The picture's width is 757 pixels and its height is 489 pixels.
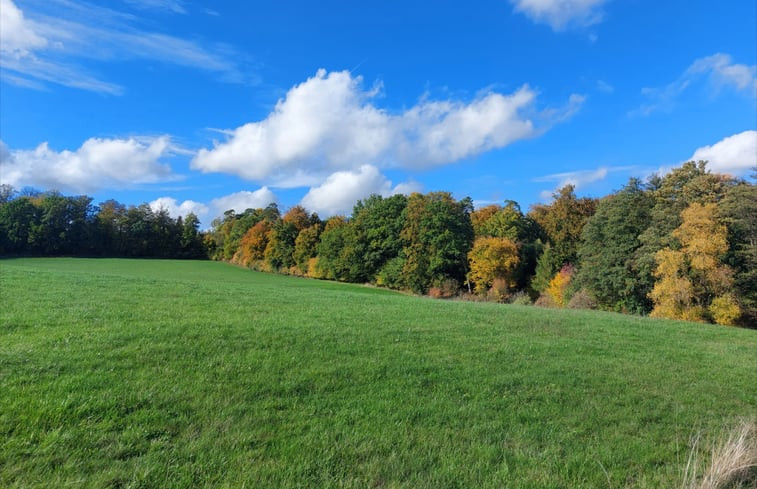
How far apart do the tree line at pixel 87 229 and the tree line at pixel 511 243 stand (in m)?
0.25

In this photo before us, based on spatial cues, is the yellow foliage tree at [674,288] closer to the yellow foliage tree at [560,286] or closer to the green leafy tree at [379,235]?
the yellow foliage tree at [560,286]

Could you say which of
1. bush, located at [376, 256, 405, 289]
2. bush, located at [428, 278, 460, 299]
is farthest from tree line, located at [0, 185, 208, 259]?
bush, located at [428, 278, 460, 299]

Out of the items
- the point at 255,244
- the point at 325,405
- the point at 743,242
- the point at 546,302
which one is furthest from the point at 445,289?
the point at 325,405

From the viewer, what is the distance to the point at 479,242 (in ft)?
173

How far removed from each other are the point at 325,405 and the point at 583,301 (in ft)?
135

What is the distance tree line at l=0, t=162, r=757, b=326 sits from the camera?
31922mm

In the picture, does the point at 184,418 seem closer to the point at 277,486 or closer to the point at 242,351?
the point at 277,486

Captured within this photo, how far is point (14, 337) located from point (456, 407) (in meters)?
8.06

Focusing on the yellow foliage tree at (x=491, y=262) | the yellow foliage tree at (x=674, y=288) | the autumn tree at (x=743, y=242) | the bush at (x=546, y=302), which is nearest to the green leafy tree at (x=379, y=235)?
the yellow foliage tree at (x=491, y=262)

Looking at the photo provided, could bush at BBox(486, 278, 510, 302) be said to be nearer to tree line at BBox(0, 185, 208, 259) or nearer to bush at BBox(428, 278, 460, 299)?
bush at BBox(428, 278, 460, 299)

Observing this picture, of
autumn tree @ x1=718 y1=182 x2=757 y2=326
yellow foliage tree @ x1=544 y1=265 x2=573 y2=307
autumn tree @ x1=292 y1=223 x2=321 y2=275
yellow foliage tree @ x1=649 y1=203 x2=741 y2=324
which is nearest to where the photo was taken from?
yellow foliage tree @ x1=649 y1=203 x2=741 y2=324

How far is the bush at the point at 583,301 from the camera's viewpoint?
40.1 metres

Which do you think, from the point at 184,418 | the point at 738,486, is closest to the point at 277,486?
the point at 184,418

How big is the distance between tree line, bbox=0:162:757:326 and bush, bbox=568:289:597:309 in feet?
0.34
